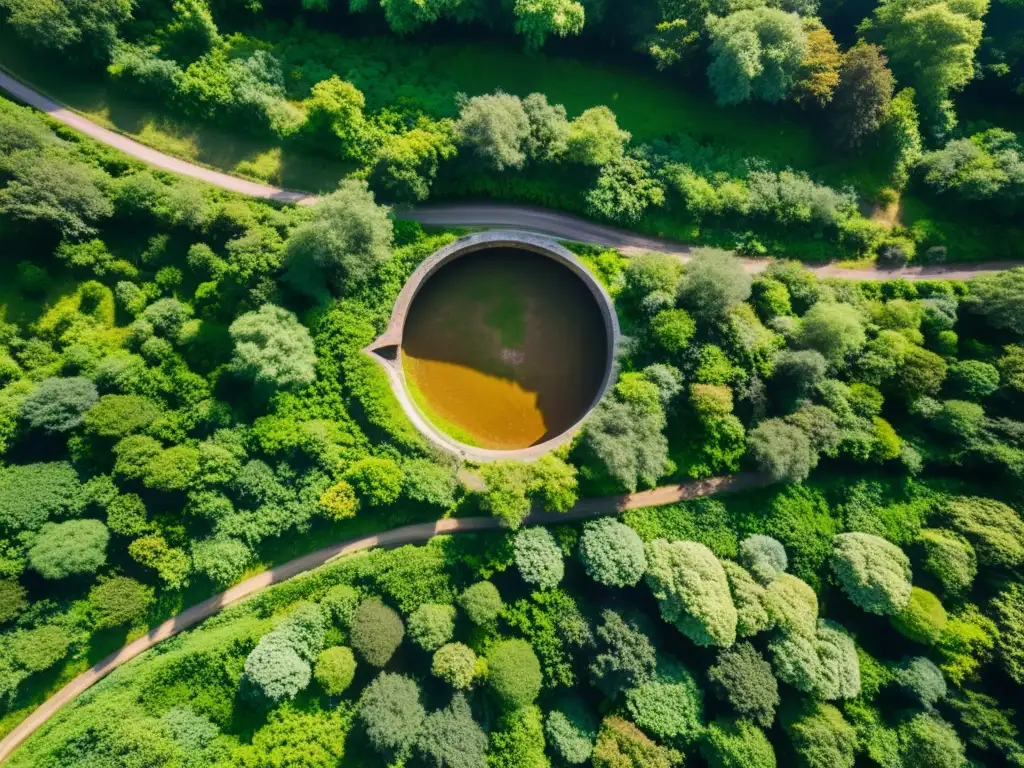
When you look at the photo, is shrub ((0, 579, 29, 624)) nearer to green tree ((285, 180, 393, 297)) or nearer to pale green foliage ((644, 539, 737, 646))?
green tree ((285, 180, 393, 297))

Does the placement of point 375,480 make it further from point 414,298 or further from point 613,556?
point 613,556

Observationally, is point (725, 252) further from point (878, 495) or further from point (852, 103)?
point (878, 495)

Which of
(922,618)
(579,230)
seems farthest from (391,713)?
(579,230)

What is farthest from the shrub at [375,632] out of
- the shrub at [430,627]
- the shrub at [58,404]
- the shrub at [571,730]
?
the shrub at [58,404]

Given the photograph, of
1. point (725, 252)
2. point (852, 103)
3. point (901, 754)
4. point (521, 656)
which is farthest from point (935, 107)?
point (521, 656)

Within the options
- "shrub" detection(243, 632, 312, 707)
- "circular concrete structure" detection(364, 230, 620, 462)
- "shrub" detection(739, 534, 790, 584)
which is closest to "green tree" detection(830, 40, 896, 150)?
"circular concrete structure" detection(364, 230, 620, 462)

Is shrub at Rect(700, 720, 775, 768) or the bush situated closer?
shrub at Rect(700, 720, 775, 768)
